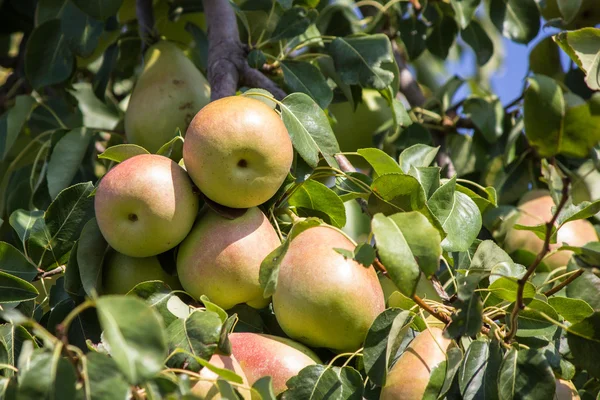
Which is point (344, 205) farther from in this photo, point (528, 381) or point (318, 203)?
point (528, 381)

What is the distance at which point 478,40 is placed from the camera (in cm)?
212

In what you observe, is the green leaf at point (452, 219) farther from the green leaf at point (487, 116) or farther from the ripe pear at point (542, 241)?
the green leaf at point (487, 116)

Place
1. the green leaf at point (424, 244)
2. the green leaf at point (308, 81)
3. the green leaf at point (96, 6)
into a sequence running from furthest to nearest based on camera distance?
the green leaf at point (96, 6) → the green leaf at point (308, 81) → the green leaf at point (424, 244)

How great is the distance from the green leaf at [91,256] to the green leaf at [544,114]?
0.67 m

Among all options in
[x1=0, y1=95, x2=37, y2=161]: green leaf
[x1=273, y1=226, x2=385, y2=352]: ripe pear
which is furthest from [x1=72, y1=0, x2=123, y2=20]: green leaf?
[x1=273, y1=226, x2=385, y2=352]: ripe pear

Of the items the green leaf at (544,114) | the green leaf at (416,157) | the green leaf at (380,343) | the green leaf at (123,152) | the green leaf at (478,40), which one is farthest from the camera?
the green leaf at (478,40)

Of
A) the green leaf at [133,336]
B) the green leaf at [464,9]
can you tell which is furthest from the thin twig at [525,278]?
the green leaf at [464,9]

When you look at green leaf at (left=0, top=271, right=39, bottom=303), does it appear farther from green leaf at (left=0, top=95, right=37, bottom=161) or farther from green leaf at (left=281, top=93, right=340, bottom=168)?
green leaf at (left=0, top=95, right=37, bottom=161)

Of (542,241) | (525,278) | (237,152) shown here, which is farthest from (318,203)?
(542,241)

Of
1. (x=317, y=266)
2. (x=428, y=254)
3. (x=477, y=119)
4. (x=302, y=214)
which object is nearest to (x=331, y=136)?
(x=302, y=214)

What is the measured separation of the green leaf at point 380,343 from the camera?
105 cm

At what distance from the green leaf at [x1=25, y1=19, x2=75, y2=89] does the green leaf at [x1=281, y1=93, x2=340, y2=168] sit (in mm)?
833

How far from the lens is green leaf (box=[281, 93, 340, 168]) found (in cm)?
123

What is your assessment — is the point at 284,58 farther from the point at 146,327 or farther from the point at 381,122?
the point at 146,327
